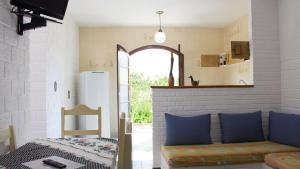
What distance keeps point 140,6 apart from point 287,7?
218 cm

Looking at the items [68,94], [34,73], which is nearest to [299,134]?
[34,73]

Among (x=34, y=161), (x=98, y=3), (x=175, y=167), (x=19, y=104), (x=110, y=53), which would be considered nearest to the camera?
(x=34, y=161)

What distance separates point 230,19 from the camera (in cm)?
505

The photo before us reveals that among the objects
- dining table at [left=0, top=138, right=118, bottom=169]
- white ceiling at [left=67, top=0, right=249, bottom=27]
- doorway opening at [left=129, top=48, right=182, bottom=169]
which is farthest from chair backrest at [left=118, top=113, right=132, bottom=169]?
doorway opening at [left=129, top=48, right=182, bottom=169]

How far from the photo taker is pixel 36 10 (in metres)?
1.79

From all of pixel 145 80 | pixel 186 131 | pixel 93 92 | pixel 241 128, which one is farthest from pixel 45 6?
pixel 145 80

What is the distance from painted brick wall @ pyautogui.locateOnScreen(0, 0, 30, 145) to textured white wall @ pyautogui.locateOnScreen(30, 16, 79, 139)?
2.77 ft

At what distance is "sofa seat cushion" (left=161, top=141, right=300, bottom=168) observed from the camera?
8.36 ft

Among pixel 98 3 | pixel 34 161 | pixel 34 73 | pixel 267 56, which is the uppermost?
pixel 98 3

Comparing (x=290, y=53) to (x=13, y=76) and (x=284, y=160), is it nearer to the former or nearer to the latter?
(x=284, y=160)

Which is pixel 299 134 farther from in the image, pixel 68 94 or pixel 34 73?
pixel 68 94

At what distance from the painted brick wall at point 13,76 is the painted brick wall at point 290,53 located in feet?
9.85

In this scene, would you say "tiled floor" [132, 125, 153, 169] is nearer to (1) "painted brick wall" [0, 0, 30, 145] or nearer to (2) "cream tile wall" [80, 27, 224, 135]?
(2) "cream tile wall" [80, 27, 224, 135]

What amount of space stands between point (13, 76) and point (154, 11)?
3.08 m
